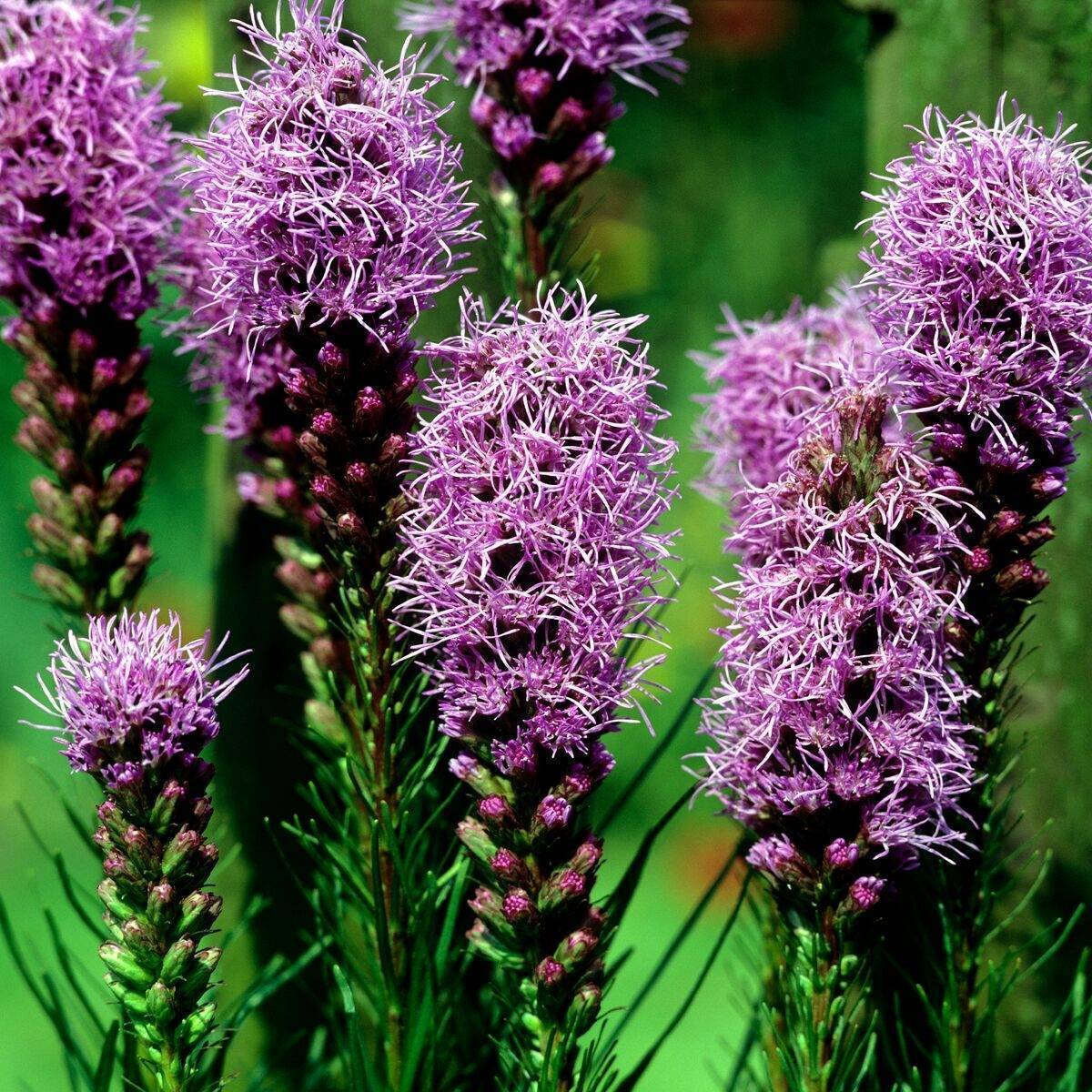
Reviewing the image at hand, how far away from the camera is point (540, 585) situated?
0.93 meters

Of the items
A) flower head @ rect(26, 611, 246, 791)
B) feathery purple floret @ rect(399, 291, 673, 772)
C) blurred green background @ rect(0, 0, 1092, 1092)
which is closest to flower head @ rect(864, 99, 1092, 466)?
feathery purple floret @ rect(399, 291, 673, 772)

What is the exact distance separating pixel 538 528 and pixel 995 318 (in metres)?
0.38

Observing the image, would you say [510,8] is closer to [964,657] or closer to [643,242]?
[964,657]

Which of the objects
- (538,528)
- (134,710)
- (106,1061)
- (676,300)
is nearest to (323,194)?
(538,528)

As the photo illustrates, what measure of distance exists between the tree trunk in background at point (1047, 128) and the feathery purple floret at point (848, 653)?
2.06ft

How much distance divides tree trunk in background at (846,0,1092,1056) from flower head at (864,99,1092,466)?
1.93 feet

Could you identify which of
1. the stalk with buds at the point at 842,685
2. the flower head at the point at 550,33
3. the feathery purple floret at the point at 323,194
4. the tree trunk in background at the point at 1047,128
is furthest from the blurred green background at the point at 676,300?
the feathery purple floret at the point at 323,194

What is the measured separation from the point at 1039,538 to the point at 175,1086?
79 centimetres

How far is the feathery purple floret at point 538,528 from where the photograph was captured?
3.07ft

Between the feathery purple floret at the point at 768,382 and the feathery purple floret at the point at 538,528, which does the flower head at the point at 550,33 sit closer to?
the feathery purple floret at the point at 768,382

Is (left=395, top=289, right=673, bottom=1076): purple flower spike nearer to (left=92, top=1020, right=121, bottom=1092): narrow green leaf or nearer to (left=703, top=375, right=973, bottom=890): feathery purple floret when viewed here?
(left=703, top=375, right=973, bottom=890): feathery purple floret

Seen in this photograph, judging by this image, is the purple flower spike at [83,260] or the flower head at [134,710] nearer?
the flower head at [134,710]

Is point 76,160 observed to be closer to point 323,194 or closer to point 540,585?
point 323,194

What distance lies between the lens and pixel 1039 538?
1.05m
